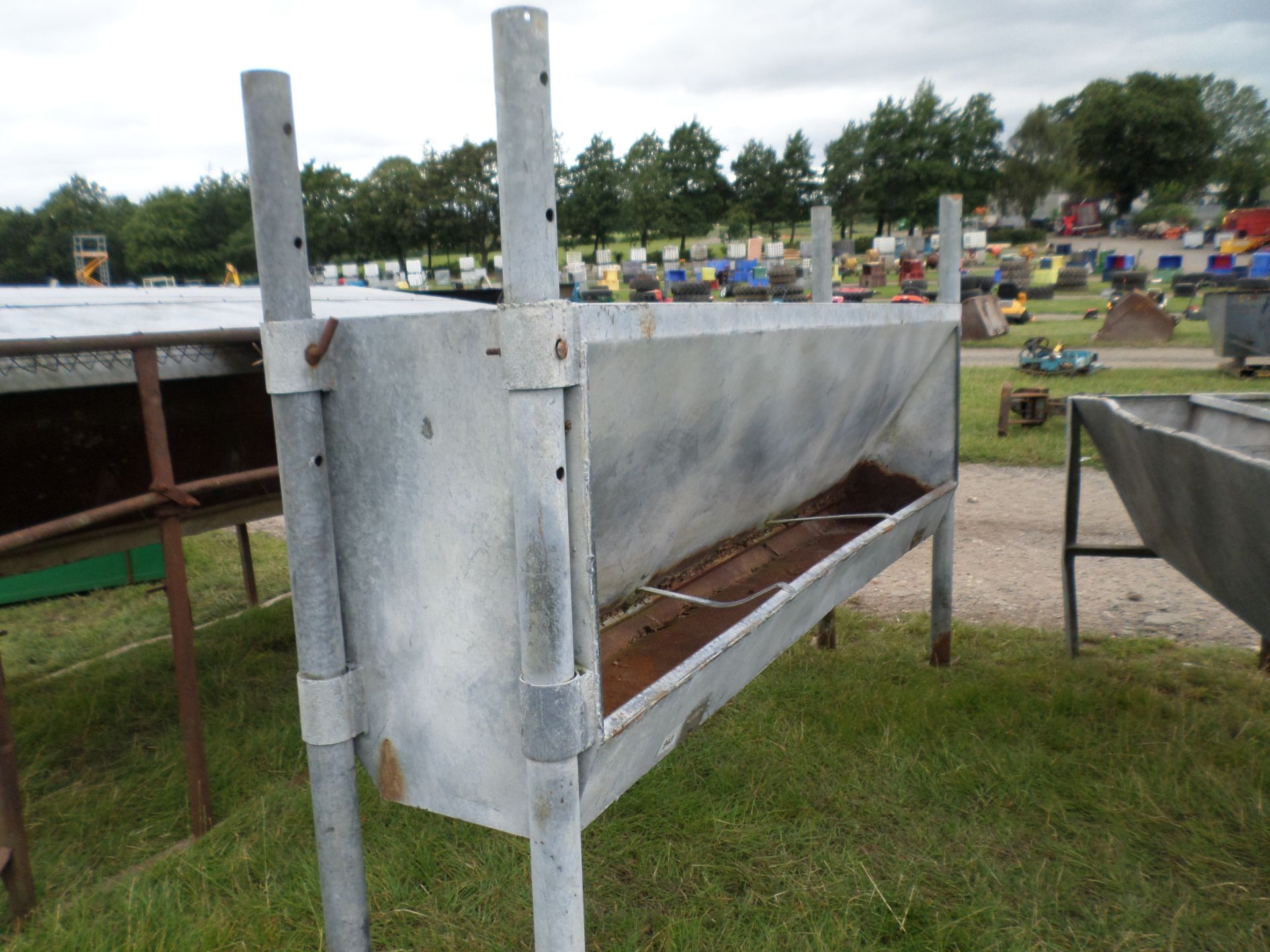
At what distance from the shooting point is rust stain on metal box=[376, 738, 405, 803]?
1.49m

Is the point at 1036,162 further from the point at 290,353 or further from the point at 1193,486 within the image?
the point at 290,353

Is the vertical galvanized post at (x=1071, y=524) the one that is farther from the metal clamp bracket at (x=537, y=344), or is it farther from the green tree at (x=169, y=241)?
the green tree at (x=169, y=241)

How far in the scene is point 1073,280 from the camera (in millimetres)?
25031

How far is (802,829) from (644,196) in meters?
46.6

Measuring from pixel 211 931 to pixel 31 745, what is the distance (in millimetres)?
1593

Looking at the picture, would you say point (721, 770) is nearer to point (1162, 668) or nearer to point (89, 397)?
point (1162, 668)

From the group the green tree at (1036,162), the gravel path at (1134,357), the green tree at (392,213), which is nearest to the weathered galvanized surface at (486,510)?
the gravel path at (1134,357)

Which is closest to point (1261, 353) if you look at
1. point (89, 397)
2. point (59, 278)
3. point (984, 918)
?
point (984, 918)

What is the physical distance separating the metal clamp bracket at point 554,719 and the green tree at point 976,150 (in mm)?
54003

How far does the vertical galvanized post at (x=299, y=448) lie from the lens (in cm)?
135

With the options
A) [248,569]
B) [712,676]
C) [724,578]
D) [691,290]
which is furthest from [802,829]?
[691,290]

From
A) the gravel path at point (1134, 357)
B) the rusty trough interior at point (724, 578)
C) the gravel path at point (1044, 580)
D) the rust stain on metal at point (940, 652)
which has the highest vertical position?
the rusty trough interior at point (724, 578)

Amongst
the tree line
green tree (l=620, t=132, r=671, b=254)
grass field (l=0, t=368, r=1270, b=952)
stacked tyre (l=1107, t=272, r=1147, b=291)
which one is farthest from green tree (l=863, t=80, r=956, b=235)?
grass field (l=0, t=368, r=1270, b=952)

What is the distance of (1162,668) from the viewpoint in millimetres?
3461
